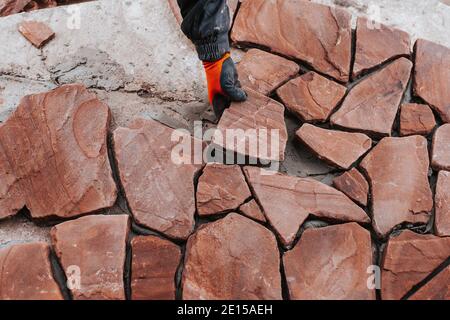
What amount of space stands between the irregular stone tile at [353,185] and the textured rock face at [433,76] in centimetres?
52

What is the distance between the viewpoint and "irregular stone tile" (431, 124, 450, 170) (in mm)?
1943

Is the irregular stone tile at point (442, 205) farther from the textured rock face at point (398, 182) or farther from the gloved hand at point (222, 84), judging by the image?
the gloved hand at point (222, 84)

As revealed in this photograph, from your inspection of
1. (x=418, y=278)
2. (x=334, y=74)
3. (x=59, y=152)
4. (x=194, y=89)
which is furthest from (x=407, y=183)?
(x=59, y=152)

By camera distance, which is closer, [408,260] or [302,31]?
[408,260]

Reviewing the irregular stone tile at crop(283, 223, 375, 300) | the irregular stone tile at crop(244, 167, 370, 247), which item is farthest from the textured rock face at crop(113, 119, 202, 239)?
the irregular stone tile at crop(283, 223, 375, 300)

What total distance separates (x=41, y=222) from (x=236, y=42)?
1.15 metres

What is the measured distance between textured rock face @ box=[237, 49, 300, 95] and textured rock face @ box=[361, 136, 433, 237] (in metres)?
0.50

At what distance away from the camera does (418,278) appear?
1.66 metres

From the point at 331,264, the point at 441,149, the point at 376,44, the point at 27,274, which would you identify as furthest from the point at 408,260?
the point at 27,274

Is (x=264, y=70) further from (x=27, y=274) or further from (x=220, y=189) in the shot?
(x=27, y=274)

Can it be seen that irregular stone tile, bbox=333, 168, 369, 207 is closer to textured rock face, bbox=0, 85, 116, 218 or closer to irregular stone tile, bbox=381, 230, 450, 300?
irregular stone tile, bbox=381, 230, 450, 300

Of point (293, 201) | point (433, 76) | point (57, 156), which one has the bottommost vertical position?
point (293, 201)

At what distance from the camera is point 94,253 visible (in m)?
1.63

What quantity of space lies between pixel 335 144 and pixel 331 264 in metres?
0.52
